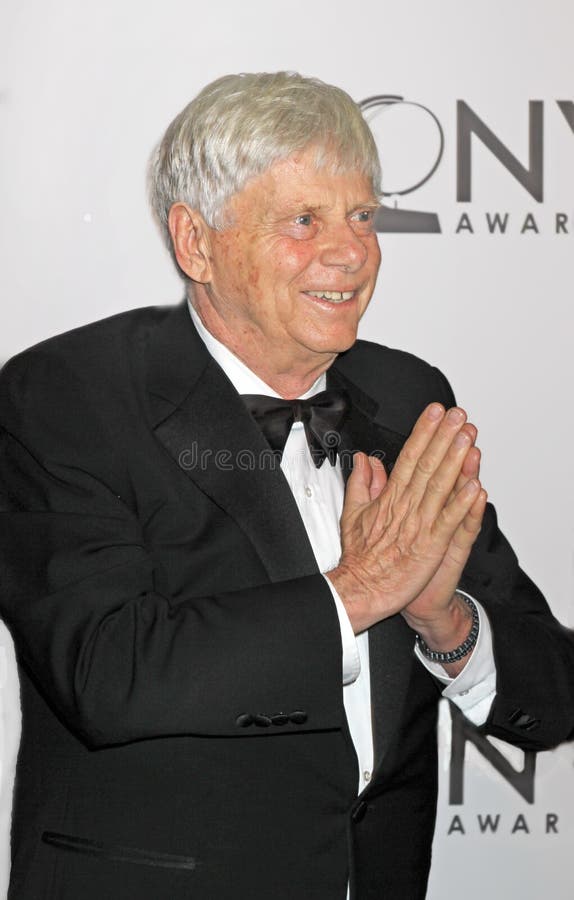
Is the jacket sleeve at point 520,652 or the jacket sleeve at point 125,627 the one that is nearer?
the jacket sleeve at point 125,627

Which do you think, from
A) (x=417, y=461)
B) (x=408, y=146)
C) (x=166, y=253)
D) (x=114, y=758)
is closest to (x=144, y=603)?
(x=114, y=758)

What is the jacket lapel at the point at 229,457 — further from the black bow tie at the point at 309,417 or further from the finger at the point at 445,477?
the finger at the point at 445,477

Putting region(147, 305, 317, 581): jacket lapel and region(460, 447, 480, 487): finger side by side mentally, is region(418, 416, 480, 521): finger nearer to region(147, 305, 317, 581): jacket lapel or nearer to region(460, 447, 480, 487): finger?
region(460, 447, 480, 487): finger

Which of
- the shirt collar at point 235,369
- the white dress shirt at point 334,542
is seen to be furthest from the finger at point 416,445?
the shirt collar at point 235,369

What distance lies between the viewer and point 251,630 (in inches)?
66.4

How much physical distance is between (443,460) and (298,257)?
40cm

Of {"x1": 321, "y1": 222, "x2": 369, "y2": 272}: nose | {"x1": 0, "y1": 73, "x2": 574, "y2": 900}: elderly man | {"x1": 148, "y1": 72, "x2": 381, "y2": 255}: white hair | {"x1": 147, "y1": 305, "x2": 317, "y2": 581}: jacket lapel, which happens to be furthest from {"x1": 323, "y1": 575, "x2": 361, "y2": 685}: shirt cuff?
{"x1": 148, "y1": 72, "x2": 381, "y2": 255}: white hair

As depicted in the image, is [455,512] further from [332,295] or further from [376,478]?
[332,295]

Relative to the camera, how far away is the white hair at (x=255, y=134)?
184 centimetres

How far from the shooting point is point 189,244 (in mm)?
1997

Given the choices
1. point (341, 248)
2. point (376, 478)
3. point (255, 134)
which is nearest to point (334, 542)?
point (376, 478)

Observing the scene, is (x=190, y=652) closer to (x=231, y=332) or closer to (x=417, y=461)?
(x=417, y=461)

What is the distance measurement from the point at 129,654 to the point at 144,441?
1.14 feet

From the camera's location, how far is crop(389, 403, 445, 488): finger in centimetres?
181
